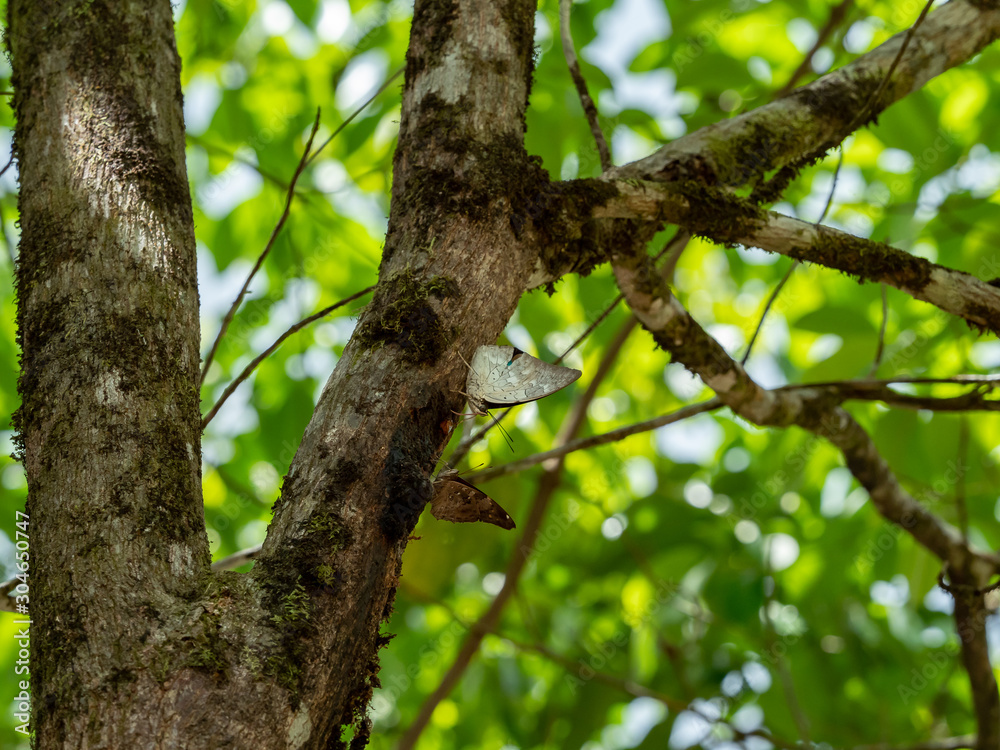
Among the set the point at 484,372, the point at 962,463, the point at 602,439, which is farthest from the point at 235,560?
the point at 962,463

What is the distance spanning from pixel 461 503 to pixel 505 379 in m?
0.22

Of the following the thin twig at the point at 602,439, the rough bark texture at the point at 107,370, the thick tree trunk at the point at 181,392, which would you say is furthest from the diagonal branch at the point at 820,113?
the rough bark texture at the point at 107,370

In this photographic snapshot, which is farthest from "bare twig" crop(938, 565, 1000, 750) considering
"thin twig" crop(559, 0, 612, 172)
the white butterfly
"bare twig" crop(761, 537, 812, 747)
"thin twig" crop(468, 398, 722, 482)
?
the white butterfly

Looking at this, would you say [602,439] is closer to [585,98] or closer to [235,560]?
[585,98]

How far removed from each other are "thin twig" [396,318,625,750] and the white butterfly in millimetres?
2051

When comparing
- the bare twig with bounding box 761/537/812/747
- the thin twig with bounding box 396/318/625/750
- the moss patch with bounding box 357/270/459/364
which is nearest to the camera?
the moss patch with bounding box 357/270/459/364

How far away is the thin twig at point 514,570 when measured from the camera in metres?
3.27

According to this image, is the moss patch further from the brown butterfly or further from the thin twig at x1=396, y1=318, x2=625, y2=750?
the thin twig at x1=396, y1=318, x2=625, y2=750

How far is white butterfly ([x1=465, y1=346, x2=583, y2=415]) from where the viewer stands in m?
1.38

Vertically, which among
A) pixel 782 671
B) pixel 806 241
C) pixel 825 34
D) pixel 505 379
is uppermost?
pixel 825 34

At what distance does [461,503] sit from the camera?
1.38 metres

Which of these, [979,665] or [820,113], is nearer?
[820,113]

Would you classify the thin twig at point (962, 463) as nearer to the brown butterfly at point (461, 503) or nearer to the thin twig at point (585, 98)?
the thin twig at point (585, 98)

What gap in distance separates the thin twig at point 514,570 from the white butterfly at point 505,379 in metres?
2.05
